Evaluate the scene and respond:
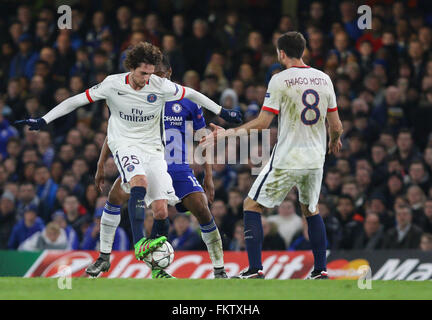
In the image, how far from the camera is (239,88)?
16.0m

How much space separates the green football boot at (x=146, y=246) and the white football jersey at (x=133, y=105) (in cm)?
93

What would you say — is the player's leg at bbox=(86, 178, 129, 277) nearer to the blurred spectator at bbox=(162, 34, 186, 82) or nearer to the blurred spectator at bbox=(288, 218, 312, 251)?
the blurred spectator at bbox=(288, 218, 312, 251)

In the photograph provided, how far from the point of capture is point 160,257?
968cm

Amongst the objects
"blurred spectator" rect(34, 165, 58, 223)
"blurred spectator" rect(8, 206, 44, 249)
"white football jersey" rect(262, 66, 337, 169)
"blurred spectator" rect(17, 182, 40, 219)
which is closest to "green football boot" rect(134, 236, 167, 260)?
"white football jersey" rect(262, 66, 337, 169)

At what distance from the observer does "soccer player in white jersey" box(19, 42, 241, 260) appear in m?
9.78

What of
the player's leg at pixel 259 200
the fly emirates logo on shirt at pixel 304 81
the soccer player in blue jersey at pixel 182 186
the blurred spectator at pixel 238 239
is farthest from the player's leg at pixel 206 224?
the blurred spectator at pixel 238 239

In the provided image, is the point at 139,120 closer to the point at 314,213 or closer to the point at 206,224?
the point at 206,224

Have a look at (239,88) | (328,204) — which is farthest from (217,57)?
(328,204)

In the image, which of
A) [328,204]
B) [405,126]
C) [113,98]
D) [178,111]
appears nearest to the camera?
[113,98]

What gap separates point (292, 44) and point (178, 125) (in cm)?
194

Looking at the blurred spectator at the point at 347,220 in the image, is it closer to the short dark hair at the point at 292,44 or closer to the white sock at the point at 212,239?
the white sock at the point at 212,239

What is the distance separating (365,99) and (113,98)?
6.44 metres
